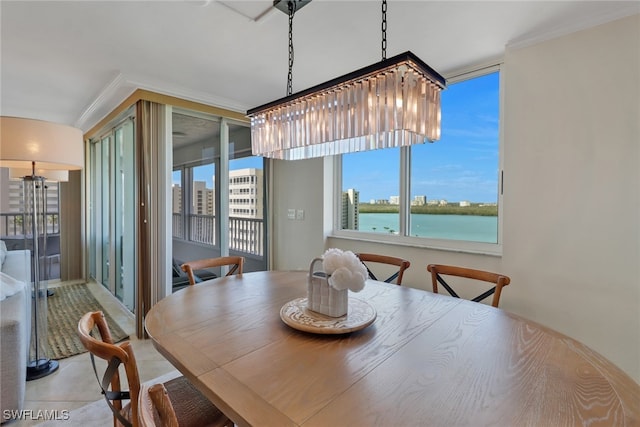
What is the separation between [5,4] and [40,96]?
1.96 metres

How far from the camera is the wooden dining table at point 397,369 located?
0.74 m

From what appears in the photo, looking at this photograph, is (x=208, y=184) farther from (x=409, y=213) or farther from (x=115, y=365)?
(x=115, y=365)

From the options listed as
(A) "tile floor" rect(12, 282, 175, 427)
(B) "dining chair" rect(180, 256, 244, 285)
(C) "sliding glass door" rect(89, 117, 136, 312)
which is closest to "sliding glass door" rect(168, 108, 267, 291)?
(C) "sliding glass door" rect(89, 117, 136, 312)

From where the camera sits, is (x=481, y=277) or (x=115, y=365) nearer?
(x=115, y=365)

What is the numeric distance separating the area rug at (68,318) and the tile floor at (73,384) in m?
0.17

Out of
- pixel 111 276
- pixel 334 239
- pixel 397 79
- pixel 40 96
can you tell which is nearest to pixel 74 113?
pixel 40 96

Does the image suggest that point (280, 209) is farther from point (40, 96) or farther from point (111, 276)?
point (40, 96)

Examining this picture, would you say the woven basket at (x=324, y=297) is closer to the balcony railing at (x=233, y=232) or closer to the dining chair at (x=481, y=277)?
the dining chair at (x=481, y=277)

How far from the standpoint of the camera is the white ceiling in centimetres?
169

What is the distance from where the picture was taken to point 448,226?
8.38ft

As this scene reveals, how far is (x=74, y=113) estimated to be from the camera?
Result: 12.5 feet

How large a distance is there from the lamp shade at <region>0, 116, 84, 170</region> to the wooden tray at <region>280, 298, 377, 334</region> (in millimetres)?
1970

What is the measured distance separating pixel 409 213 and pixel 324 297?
1751mm

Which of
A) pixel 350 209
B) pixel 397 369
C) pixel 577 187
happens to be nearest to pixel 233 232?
pixel 350 209
